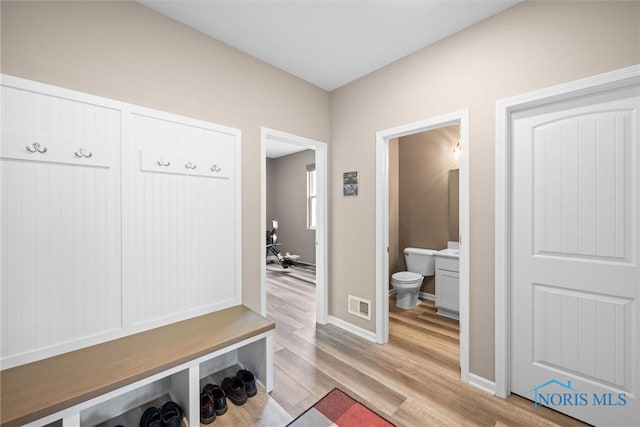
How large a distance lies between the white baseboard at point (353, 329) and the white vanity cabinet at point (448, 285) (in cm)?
116

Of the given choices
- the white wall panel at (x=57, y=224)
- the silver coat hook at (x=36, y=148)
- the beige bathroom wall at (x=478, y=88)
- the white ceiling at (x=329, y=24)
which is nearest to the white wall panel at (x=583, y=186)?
the beige bathroom wall at (x=478, y=88)

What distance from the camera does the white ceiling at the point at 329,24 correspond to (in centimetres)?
181

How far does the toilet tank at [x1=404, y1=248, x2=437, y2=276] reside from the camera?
364 centimetres

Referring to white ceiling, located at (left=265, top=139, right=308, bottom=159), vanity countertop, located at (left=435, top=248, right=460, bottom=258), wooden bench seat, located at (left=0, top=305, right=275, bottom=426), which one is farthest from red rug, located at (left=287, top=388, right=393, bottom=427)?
white ceiling, located at (left=265, top=139, right=308, bottom=159)

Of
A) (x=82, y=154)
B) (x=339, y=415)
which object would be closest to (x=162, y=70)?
(x=82, y=154)

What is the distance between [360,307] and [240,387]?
1402 mm

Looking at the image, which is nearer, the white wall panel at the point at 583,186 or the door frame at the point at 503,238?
the white wall panel at the point at 583,186

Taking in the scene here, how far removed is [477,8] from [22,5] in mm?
2754

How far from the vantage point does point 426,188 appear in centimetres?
390

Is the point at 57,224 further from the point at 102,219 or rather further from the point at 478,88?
the point at 478,88

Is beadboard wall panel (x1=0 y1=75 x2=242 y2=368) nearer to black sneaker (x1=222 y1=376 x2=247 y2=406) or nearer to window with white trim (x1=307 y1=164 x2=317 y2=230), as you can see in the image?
black sneaker (x1=222 y1=376 x2=247 y2=406)

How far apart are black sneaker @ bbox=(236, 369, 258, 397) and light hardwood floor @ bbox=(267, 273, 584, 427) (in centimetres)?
16

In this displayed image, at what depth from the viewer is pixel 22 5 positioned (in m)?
1.41

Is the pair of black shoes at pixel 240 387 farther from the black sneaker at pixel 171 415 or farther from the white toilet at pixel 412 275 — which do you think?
the white toilet at pixel 412 275
